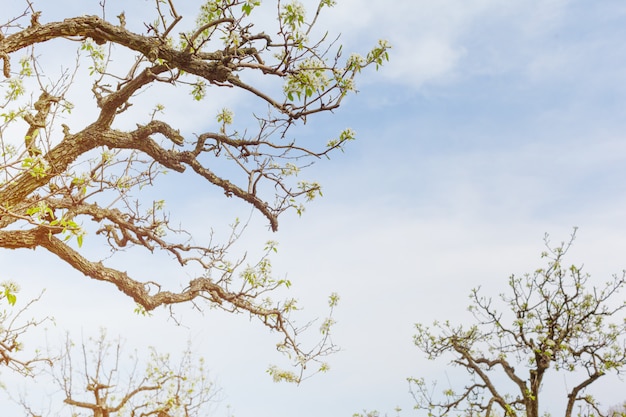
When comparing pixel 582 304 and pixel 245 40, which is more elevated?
pixel 245 40

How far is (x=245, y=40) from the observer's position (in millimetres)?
6352

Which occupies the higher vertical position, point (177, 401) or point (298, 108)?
point (298, 108)

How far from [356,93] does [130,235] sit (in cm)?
427

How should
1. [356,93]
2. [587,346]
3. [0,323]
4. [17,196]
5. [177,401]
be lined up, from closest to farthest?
[356,93], [17,196], [0,323], [177,401], [587,346]

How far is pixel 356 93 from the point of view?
620 cm

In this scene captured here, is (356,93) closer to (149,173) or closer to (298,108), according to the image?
(298,108)

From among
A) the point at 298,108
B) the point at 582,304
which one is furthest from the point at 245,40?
the point at 582,304

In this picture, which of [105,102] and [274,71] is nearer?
[274,71]

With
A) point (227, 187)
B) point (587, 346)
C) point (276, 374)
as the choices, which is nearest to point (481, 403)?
point (587, 346)

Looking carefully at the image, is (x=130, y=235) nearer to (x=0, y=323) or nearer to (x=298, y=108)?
(x=0, y=323)

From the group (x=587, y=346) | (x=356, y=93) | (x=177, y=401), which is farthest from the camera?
(x=587, y=346)

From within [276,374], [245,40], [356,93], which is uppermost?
[245,40]

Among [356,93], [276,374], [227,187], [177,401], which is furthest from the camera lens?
[177,401]

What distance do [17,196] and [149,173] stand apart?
187 cm
